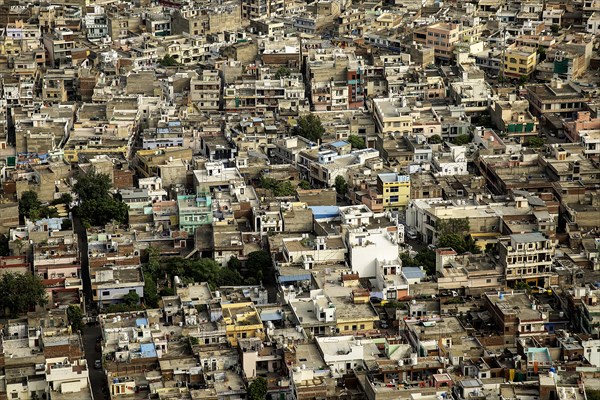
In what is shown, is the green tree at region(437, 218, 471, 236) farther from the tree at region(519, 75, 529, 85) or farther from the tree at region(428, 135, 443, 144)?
the tree at region(519, 75, 529, 85)

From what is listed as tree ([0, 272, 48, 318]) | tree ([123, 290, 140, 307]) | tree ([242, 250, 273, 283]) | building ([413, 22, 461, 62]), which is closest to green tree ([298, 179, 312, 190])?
tree ([242, 250, 273, 283])

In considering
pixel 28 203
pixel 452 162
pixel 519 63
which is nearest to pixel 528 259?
pixel 452 162

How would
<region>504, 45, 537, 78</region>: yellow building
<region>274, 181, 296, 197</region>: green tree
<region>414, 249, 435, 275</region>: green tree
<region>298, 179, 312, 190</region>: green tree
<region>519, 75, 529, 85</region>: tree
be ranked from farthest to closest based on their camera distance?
1. <region>504, 45, 537, 78</region>: yellow building
2. <region>519, 75, 529, 85</region>: tree
3. <region>298, 179, 312, 190</region>: green tree
4. <region>274, 181, 296, 197</region>: green tree
5. <region>414, 249, 435, 275</region>: green tree

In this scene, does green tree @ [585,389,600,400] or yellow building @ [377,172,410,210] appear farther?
yellow building @ [377,172,410,210]

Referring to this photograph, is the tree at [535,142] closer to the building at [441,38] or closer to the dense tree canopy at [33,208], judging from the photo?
the building at [441,38]

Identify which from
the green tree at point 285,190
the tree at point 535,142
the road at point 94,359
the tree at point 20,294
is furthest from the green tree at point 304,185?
the tree at point 20,294

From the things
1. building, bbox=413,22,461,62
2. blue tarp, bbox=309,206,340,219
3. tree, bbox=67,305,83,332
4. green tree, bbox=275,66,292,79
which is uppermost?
building, bbox=413,22,461,62

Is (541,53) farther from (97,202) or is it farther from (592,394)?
(592,394)
